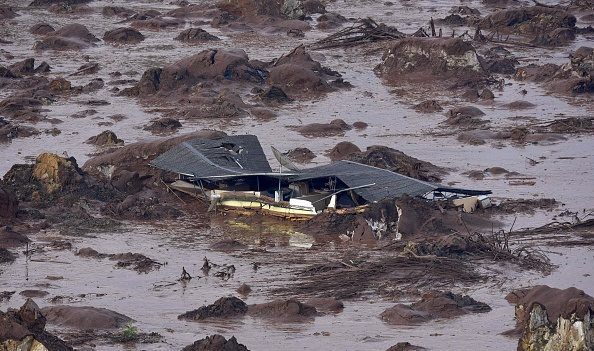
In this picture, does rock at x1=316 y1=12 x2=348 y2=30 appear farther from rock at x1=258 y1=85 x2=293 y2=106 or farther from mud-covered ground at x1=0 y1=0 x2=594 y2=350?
rock at x1=258 y1=85 x2=293 y2=106

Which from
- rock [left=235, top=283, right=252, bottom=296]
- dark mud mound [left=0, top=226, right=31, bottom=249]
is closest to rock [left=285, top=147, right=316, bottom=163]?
dark mud mound [left=0, top=226, right=31, bottom=249]

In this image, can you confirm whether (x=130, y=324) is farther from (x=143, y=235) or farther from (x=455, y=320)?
(x=143, y=235)

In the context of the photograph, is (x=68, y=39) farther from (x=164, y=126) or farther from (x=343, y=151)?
(x=343, y=151)

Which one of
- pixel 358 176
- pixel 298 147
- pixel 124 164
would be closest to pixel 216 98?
pixel 298 147

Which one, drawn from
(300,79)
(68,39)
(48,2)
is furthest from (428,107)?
(48,2)

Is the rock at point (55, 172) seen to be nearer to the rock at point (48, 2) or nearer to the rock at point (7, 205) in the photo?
the rock at point (7, 205)
